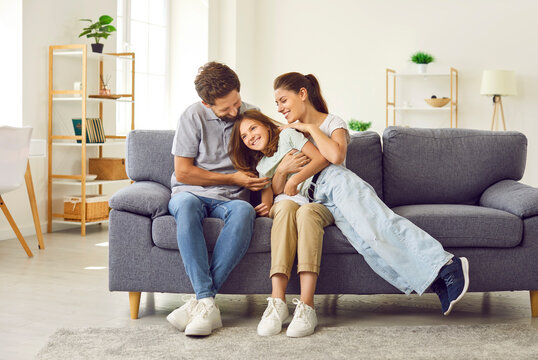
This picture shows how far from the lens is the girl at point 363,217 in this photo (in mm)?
2395

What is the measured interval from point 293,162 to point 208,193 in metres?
0.37

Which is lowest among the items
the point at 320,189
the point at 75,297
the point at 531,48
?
the point at 75,297

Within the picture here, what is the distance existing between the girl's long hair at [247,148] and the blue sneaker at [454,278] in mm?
840

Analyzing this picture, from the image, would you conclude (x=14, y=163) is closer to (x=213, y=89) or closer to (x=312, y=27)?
(x=213, y=89)

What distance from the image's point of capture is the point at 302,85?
9.02ft

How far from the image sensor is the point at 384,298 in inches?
116

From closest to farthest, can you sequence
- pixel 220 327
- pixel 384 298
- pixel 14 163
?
1. pixel 220 327
2. pixel 384 298
3. pixel 14 163

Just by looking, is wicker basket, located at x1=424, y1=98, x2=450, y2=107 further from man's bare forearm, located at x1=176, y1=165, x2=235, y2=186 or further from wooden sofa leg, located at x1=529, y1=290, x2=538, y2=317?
man's bare forearm, located at x1=176, y1=165, x2=235, y2=186

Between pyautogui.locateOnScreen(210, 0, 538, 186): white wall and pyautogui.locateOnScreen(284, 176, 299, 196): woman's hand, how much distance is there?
16.1ft

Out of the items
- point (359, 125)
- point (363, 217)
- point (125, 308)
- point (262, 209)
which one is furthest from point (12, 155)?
point (359, 125)

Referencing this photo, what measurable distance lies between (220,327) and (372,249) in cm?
65

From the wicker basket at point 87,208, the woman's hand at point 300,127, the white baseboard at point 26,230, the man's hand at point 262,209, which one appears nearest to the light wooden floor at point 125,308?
the man's hand at point 262,209

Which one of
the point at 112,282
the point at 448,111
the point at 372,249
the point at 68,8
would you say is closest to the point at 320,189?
the point at 372,249

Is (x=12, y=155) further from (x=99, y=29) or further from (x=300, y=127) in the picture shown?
(x=300, y=127)
